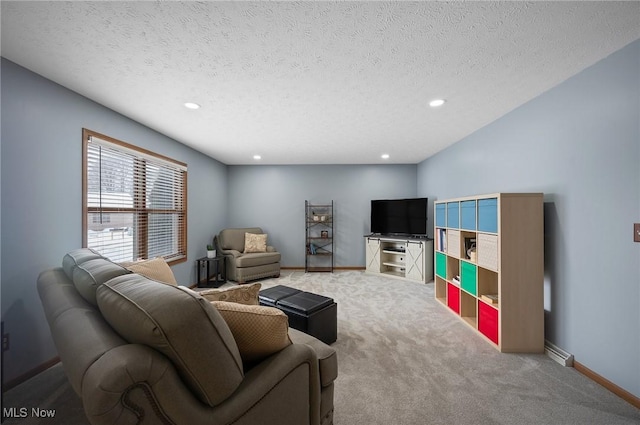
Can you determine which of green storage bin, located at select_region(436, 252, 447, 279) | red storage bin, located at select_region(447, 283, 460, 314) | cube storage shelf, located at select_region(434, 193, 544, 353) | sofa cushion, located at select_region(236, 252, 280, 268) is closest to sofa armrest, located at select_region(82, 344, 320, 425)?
cube storage shelf, located at select_region(434, 193, 544, 353)

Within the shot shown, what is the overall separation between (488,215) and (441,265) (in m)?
1.34

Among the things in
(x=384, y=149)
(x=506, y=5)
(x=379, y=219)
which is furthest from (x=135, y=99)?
(x=379, y=219)

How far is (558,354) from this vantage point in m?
2.25

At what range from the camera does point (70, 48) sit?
173cm

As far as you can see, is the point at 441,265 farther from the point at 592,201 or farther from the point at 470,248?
the point at 592,201

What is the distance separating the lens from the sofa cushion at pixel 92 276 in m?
1.31

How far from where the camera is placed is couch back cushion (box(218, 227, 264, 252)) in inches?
206

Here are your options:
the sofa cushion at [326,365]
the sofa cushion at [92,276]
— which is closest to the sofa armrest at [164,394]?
the sofa cushion at [326,365]

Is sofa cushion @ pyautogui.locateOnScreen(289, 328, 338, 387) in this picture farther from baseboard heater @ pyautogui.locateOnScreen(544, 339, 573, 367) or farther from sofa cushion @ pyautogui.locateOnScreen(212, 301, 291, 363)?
baseboard heater @ pyautogui.locateOnScreen(544, 339, 573, 367)

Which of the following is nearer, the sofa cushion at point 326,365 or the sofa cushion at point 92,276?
the sofa cushion at point 92,276

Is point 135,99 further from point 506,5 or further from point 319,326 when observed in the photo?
point 506,5

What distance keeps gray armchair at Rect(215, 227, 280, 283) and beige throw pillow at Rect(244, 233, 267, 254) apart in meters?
0.07

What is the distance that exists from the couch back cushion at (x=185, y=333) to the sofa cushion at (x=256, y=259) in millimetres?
3735

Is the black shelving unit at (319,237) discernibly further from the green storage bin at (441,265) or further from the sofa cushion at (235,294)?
the sofa cushion at (235,294)
